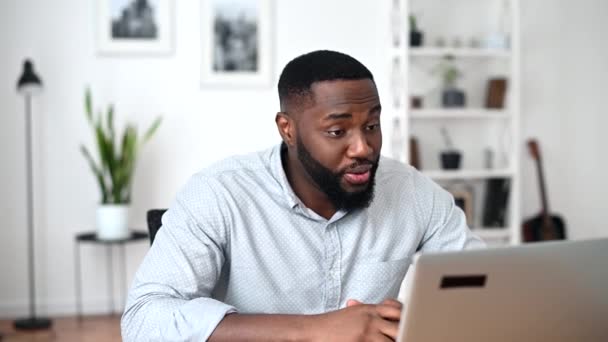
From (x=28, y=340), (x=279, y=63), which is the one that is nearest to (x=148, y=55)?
(x=279, y=63)

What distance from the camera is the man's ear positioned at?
1.56m

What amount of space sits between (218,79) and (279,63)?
37cm

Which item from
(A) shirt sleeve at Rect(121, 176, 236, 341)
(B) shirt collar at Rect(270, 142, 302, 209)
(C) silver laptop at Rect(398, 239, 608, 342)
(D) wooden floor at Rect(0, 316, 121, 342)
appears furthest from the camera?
(D) wooden floor at Rect(0, 316, 121, 342)

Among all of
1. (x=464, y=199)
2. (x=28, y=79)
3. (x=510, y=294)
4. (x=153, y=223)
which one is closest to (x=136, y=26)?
(x=28, y=79)

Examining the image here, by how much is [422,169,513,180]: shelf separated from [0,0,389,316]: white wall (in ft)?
3.11

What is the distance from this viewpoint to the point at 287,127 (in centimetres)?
158

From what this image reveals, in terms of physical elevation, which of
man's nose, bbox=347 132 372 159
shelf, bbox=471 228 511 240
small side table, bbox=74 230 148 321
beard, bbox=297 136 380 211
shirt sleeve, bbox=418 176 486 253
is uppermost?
man's nose, bbox=347 132 372 159

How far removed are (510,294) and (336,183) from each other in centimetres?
56

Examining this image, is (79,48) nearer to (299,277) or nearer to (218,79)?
(218,79)

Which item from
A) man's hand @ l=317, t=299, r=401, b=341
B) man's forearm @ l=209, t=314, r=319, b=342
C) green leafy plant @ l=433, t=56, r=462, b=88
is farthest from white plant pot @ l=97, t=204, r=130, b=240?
man's hand @ l=317, t=299, r=401, b=341

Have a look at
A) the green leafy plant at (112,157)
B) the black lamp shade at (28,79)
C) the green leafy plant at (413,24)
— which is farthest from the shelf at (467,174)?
the black lamp shade at (28,79)

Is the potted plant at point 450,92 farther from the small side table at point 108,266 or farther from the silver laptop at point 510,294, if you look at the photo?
the silver laptop at point 510,294

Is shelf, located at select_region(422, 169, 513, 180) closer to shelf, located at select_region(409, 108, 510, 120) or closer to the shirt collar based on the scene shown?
shelf, located at select_region(409, 108, 510, 120)

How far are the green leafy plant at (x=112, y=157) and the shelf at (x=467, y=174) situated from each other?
1.61m
